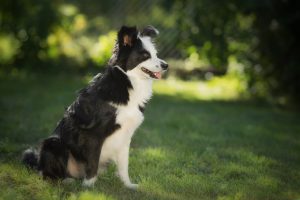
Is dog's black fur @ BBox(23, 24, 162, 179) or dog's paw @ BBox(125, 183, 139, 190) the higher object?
dog's black fur @ BBox(23, 24, 162, 179)

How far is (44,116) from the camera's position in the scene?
8664 millimetres

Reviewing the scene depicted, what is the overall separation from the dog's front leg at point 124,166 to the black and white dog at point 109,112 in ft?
0.16

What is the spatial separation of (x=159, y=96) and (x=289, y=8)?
137 inches

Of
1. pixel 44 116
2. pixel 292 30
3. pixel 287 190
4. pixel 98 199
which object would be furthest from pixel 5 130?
pixel 292 30

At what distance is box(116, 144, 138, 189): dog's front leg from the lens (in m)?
5.26

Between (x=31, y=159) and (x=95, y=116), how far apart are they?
43.7 inches

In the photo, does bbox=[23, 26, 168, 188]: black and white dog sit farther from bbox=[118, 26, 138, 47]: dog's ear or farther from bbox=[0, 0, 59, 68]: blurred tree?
bbox=[0, 0, 59, 68]: blurred tree

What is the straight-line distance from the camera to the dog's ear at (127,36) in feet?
16.1

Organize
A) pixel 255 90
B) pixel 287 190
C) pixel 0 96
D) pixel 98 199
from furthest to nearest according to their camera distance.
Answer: pixel 255 90, pixel 0 96, pixel 287 190, pixel 98 199

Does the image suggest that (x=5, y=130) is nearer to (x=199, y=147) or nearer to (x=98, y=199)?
(x=199, y=147)

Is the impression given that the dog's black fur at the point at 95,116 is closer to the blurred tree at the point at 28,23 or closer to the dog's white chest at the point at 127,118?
the dog's white chest at the point at 127,118

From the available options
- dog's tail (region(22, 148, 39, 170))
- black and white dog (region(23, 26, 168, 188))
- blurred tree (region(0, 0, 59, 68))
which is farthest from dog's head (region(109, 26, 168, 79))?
blurred tree (region(0, 0, 59, 68))

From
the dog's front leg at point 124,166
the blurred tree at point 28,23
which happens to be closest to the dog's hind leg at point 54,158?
the dog's front leg at point 124,166

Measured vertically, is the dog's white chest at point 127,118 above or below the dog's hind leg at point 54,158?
above
